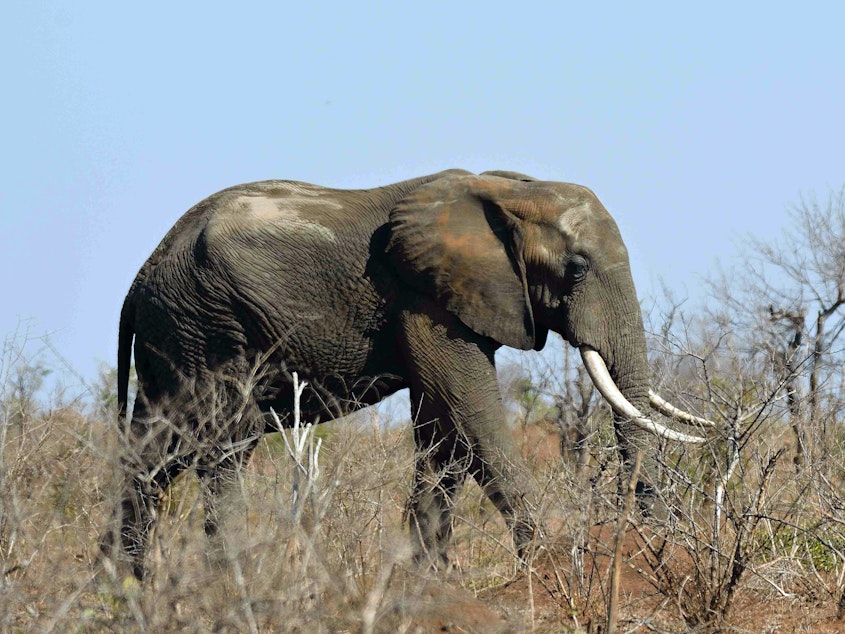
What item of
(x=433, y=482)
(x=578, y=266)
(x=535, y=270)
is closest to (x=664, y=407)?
(x=578, y=266)

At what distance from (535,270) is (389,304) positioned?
0.96 meters

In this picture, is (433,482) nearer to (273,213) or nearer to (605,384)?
(605,384)

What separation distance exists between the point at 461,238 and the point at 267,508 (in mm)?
3817

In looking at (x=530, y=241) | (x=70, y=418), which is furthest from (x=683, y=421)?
(x=70, y=418)

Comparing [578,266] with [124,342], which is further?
[124,342]

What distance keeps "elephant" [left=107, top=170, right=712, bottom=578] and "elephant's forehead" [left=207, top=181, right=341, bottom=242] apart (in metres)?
0.01

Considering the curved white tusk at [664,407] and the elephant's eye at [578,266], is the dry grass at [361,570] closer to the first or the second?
the curved white tusk at [664,407]

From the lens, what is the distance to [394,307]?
10.3 metres

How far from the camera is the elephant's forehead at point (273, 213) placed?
10297mm

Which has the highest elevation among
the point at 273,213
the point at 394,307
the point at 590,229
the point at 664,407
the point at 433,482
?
the point at 273,213

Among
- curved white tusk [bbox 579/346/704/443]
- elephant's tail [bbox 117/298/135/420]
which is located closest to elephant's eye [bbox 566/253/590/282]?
curved white tusk [bbox 579/346/704/443]

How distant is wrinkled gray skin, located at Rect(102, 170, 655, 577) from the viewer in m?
10.0

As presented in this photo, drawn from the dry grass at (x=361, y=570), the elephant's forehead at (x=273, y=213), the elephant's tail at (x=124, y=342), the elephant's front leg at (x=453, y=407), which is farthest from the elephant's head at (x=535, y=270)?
the elephant's tail at (x=124, y=342)

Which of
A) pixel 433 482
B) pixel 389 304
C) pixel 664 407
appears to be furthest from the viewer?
pixel 389 304
